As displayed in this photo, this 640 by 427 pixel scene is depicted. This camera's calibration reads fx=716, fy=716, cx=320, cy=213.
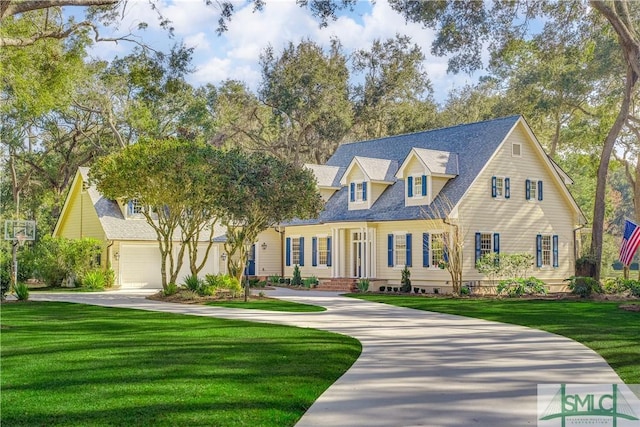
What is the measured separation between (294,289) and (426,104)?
1934 centimetres

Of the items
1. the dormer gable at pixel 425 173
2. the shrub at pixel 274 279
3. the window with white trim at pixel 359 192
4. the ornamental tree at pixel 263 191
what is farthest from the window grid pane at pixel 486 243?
the shrub at pixel 274 279

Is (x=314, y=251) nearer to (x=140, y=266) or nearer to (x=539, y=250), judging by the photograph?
(x=140, y=266)

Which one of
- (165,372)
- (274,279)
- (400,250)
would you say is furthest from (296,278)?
(165,372)

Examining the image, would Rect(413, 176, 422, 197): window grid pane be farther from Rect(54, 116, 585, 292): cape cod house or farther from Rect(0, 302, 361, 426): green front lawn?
Rect(0, 302, 361, 426): green front lawn

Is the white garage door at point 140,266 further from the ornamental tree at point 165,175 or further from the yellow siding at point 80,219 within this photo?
the ornamental tree at point 165,175

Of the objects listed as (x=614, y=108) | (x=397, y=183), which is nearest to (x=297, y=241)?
(x=397, y=183)

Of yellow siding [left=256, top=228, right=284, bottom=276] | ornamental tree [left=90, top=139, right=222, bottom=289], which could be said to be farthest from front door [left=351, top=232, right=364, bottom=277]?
ornamental tree [left=90, top=139, right=222, bottom=289]

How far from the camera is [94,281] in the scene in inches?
1228

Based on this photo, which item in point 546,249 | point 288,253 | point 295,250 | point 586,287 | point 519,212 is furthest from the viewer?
point 288,253

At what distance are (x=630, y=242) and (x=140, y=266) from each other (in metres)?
21.4

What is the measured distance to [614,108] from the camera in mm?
38312

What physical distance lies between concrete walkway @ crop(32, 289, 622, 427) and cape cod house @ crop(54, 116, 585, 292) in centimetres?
1294

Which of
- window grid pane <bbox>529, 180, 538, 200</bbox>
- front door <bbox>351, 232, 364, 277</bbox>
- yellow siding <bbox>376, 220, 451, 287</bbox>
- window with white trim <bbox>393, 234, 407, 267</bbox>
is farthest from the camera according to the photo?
front door <bbox>351, 232, 364, 277</bbox>

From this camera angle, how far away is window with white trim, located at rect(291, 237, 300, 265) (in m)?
35.5
